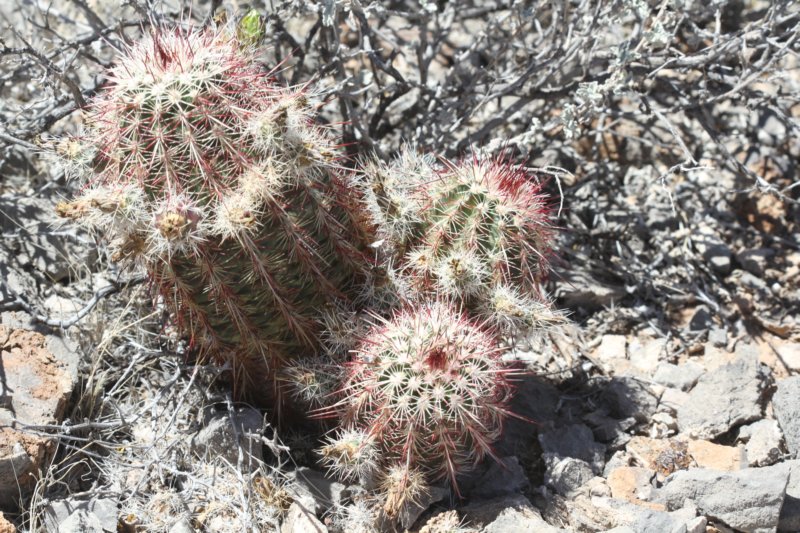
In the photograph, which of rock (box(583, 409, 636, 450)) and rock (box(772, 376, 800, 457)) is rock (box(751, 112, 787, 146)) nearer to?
rock (box(772, 376, 800, 457))

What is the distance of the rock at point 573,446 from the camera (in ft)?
11.2

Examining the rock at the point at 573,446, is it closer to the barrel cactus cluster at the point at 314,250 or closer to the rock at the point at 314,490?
the barrel cactus cluster at the point at 314,250

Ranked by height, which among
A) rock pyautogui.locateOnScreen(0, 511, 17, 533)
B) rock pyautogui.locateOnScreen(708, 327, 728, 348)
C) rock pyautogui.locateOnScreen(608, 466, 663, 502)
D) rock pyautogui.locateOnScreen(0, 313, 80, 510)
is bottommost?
rock pyautogui.locateOnScreen(608, 466, 663, 502)

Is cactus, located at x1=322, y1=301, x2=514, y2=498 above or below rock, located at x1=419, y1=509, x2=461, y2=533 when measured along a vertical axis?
above

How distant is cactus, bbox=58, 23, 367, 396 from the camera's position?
8.46ft

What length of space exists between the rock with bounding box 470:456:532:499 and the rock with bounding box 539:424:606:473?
0.14 metres

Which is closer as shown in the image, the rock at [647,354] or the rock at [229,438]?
the rock at [229,438]

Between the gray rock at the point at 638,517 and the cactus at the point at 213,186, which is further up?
the cactus at the point at 213,186

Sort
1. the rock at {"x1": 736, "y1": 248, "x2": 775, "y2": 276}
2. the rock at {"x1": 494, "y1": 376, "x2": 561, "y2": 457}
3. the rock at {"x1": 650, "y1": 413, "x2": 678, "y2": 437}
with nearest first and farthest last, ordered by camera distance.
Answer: the rock at {"x1": 494, "y1": 376, "x2": 561, "y2": 457} → the rock at {"x1": 650, "y1": 413, "x2": 678, "y2": 437} → the rock at {"x1": 736, "y1": 248, "x2": 775, "y2": 276}

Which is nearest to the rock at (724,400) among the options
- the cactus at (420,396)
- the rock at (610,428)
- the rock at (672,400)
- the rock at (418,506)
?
the rock at (672,400)

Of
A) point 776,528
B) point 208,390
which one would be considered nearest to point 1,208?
point 208,390

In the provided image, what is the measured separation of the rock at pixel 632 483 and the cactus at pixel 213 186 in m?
1.41

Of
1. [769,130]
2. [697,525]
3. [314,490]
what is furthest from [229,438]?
[769,130]

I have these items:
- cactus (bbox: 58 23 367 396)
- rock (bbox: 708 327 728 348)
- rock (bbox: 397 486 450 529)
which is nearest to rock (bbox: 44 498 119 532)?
cactus (bbox: 58 23 367 396)
